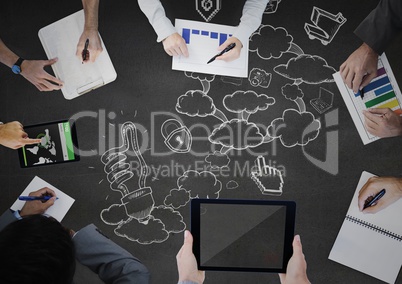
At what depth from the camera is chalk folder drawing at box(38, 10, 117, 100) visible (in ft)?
6.02

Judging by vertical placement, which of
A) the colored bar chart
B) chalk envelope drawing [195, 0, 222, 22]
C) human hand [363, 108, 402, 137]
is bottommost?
human hand [363, 108, 402, 137]

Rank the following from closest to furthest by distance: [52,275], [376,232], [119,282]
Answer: [52,275]
[119,282]
[376,232]

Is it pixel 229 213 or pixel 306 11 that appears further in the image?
pixel 306 11

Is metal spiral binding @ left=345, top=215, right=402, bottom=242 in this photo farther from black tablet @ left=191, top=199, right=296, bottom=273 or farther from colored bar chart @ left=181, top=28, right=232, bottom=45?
colored bar chart @ left=181, top=28, right=232, bottom=45

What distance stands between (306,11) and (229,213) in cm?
92

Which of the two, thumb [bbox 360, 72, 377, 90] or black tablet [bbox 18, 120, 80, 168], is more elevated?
thumb [bbox 360, 72, 377, 90]

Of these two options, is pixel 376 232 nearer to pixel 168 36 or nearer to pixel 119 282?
pixel 119 282

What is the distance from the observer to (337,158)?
1814 millimetres

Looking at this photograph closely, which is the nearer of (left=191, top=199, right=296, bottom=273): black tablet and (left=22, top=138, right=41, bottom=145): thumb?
(left=191, top=199, right=296, bottom=273): black tablet

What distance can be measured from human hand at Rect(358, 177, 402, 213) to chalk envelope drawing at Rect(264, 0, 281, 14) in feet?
2.75

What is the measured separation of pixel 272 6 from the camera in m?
1.85

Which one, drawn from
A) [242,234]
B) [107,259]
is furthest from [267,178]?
[107,259]

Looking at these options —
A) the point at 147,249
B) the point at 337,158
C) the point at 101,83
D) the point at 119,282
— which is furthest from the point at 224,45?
the point at 119,282

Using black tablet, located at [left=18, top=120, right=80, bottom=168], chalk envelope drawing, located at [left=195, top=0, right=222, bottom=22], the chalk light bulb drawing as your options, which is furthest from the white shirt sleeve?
black tablet, located at [left=18, top=120, right=80, bottom=168]
